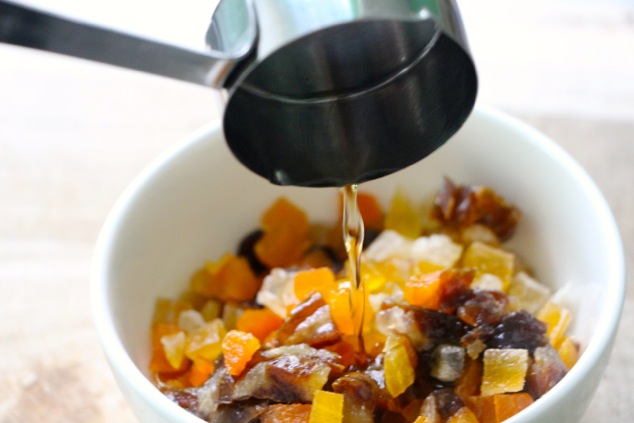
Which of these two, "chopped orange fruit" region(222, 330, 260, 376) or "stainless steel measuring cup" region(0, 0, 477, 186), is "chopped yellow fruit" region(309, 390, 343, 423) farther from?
"stainless steel measuring cup" region(0, 0, 477, 186)

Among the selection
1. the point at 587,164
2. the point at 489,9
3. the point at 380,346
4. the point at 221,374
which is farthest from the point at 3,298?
the point at 489,9

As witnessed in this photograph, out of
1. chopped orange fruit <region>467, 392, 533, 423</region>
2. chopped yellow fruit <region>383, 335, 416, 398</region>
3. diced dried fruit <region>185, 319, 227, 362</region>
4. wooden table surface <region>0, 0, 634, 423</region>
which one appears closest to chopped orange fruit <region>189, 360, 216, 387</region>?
diced dried fruit <region>185, 319, 227, 362</region>

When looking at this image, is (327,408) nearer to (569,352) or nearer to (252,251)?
(569,352)

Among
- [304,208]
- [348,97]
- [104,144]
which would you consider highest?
[348,97]

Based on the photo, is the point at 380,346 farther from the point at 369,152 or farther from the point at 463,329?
the point at 369,152

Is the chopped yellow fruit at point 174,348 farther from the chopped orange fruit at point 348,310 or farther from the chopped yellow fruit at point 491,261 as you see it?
the chopped yellow fruit at point 491,261

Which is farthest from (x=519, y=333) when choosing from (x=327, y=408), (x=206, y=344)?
(x=206, y=344)
